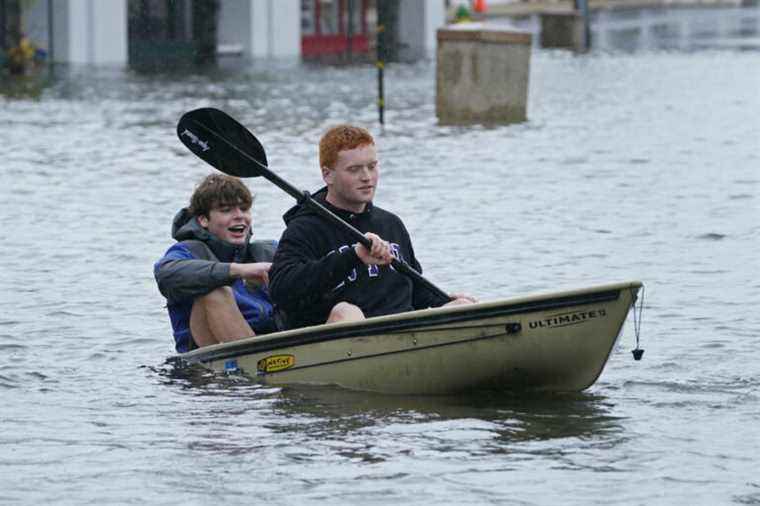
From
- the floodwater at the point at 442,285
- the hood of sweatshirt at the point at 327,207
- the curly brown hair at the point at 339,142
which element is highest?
the curly brown hair at the point at 339,142

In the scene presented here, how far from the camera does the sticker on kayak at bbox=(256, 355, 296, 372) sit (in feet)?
28.5

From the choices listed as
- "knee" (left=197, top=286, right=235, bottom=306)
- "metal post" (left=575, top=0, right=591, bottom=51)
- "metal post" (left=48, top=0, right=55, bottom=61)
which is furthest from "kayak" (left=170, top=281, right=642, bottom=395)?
"metal post" (left=575, top=0, right=591, bottom=51)

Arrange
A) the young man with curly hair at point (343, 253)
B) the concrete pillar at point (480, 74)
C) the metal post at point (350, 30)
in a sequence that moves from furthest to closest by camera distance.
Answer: the metal post at point (350, 30) < the concrete pillar at point (480, 74) < the young man with curly hair at point (343, 253)

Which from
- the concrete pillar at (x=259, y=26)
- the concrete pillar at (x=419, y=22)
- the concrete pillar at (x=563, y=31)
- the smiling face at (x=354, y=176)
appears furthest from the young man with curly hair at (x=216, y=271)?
the concrete pillar at (x=563, y=31)

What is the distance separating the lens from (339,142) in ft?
27.2

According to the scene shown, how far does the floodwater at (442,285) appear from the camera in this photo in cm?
705

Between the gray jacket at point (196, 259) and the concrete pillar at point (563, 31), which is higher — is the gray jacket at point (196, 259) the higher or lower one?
the higher one

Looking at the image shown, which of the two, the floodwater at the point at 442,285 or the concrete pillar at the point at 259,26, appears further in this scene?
the concrete pillar at the point at 259,26

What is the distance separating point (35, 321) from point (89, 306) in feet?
2.16

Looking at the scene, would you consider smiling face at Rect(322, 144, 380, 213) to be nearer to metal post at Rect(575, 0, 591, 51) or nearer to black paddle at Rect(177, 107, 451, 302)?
black paddle at Rect(177, 107, 451, 302)

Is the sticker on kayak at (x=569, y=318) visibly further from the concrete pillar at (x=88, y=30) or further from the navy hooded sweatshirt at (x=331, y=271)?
the concrete pillar at (x=88, y=30)

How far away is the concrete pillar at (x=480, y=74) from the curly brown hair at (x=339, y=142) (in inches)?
699

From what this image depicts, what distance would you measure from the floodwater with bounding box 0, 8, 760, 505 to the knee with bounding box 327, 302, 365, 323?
1.17ft

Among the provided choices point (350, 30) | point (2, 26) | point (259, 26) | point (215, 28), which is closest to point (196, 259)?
point (2, 26)
